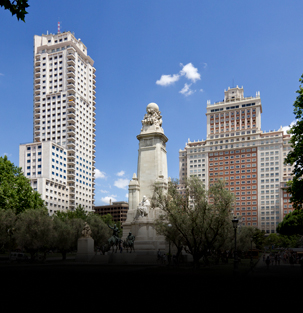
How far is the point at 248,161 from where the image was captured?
494 ft

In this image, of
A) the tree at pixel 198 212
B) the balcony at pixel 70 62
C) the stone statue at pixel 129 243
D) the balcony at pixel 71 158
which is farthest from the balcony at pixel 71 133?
the tree at pixel 198 212

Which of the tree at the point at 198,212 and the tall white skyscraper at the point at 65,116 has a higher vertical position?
the tall white skyscraper at the point at 65,116

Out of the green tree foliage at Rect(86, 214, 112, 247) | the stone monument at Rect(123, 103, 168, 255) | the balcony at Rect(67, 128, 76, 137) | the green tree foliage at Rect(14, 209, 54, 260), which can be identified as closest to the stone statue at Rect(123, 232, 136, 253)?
the stone monument at Rect(123, 103, 168, 255)

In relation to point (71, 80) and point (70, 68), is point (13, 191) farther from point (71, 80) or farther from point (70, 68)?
point (70, 68)

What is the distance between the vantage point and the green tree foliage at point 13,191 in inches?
2015

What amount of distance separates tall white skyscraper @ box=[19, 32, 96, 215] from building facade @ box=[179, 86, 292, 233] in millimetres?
45271

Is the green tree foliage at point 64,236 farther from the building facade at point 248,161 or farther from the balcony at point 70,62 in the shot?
the building facade at point 248,161

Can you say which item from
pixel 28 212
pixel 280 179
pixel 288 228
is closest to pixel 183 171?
pixel 280 179

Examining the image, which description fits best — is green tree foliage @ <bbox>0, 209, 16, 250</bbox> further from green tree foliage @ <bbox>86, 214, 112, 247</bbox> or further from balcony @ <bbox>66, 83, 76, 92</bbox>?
balcony @ <bbox>66, 83, 76, 92</bbox>

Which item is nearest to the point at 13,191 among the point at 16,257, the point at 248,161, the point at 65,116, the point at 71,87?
the point at 16,257

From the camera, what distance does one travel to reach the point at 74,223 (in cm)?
6056

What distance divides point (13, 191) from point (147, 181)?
18648mm

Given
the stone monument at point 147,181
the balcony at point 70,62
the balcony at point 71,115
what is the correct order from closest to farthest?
the stone monument at point 147,181 < the balcony at point 71,115 < the balcony at point 70,62

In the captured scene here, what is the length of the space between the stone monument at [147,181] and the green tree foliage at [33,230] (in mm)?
10478
